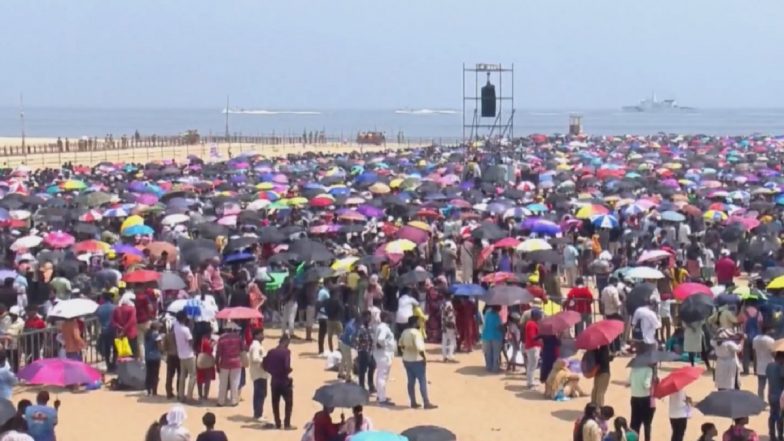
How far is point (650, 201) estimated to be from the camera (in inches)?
998

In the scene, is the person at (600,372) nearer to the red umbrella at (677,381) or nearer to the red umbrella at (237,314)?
the red umbrella at (677,381)

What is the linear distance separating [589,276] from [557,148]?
3233 cm

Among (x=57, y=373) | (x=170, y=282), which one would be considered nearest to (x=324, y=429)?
(x=57, y=373)

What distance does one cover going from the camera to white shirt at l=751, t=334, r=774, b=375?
12.2 meters

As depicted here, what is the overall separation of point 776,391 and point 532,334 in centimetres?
329

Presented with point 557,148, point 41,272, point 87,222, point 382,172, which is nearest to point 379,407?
point 41,272

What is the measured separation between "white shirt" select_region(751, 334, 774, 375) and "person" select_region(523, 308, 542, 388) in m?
2.57

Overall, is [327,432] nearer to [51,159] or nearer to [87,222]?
[87,222]

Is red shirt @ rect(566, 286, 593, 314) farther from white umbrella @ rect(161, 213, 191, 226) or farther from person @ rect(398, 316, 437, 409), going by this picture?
white umbrella @ rect(161, 213, 191, 226)

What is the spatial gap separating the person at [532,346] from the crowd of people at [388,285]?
25 millimetres

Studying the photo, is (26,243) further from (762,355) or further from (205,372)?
(762,355)

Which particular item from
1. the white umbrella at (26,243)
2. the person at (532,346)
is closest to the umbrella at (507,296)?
the person at (532,346)

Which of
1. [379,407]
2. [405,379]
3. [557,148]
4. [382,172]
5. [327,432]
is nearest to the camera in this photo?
[327,432]

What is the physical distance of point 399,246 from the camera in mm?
18406
